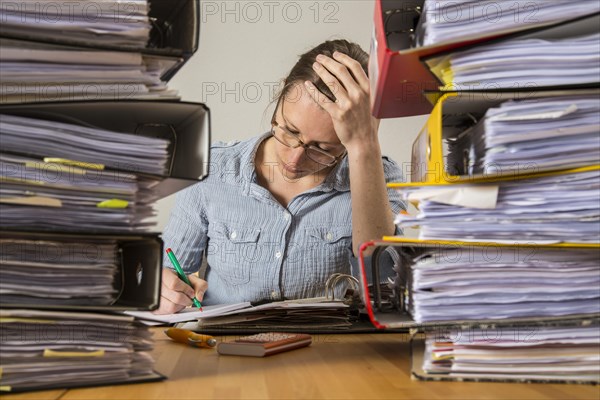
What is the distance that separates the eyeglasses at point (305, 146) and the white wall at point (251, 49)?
3.77 ft

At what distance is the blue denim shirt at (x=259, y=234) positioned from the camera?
2006mm

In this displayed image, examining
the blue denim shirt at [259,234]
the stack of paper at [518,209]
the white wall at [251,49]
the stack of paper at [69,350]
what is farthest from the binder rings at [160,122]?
the white wall at [251,49]

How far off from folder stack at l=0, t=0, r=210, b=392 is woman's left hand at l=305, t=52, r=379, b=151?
2.94 feet

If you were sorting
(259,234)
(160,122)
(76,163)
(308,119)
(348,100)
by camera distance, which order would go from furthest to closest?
1. (259,234)
2. (308,119)
3. (348,100)
4. (160,122)
5. (76,163)

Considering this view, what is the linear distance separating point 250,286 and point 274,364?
1063mm

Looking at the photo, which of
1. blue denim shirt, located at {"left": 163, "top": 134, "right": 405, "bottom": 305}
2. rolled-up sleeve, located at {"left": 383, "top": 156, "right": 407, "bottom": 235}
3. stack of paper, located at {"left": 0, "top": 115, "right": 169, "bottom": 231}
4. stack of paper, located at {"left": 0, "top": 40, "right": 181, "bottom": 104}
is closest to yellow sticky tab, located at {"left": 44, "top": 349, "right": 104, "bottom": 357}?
stack of paper, located at {"left": 0, "top": 115, "right": 169, "bottom": 231}

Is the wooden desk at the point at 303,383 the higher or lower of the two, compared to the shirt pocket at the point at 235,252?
lower

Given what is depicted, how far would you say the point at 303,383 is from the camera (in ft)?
2.73

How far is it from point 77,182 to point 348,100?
1027mm

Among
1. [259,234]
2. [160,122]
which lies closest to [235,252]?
[259,234]

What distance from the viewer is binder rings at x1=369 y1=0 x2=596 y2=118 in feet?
2.66

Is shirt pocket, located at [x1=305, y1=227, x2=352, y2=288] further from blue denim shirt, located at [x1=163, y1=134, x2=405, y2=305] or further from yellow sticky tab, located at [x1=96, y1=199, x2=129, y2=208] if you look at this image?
yellow sticky tab, located at [x1=96, y1=199, x2=129, y2=208]

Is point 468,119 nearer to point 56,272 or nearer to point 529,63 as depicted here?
point 529,63

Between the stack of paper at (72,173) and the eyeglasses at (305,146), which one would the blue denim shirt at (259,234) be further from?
the stack of paper at (72,173)
